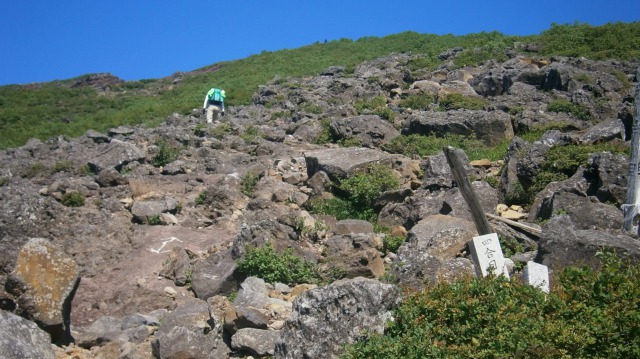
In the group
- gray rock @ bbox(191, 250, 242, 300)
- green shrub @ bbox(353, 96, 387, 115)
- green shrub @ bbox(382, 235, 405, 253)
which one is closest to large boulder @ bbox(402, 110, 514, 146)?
green shrub @ bbox(353, 96, 387, 115)

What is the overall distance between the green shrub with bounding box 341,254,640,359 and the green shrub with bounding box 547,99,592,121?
42.2ft

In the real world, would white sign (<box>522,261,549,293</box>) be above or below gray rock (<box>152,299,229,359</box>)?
above

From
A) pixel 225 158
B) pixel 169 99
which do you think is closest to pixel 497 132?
pixel 225 158

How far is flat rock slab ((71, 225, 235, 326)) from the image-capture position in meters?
9.22

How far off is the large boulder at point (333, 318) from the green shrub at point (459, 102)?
15.4 m

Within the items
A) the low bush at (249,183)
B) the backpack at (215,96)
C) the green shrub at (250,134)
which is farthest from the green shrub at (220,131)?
the low bush at (249,183)

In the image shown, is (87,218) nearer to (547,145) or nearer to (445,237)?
(445,237)

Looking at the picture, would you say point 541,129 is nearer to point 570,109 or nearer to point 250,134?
point 570,109

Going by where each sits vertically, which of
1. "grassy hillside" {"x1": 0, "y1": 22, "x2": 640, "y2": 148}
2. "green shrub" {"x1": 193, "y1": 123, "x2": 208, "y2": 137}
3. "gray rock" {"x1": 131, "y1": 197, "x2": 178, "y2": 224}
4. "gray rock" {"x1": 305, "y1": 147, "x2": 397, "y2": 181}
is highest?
"grassy hillside" {"x1": 0, "y1": 22, "x2": 640, "y2": 148}

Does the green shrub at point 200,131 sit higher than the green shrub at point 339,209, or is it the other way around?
the green shrub at point 200,131

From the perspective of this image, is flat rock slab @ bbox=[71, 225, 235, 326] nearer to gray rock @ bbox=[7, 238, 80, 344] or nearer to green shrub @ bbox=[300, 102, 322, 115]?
gray rock @ bbox=[7, 238, 80, 344]

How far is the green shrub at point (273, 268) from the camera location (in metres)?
9.31

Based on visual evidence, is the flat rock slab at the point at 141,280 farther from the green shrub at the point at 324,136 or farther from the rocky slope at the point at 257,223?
the green shrub at the point at 324,136

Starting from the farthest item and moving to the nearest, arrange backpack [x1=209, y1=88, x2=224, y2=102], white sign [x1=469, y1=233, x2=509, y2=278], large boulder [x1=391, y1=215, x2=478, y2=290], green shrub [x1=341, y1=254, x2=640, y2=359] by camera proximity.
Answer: backpack [x1=209, y1=88, x2=224, y2=102], large boulder [x1=391, y1=215, x2=478, y2=290], white sign [x1=469, y1=233, x2=509, y2=278], green shrub [x1=341, y1=254, x2=640, y2=359]
